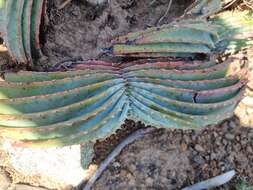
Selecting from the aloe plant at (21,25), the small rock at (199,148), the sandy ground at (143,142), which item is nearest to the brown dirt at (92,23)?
the sandy ground at (143,142)

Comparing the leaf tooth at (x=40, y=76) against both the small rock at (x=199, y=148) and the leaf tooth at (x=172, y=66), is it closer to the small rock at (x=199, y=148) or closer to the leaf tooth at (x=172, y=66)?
the leaf tooth at (x=172, y=66)

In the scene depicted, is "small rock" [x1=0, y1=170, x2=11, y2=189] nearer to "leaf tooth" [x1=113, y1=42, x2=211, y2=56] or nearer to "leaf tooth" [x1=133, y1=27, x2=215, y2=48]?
"leaf tooth" [x1=113, y1=42, x2=211, y2=56]

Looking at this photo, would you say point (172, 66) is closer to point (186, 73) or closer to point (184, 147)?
point (186, 73)

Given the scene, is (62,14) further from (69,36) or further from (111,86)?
(111,86)

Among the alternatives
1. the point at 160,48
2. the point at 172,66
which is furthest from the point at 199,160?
the point at 160,48

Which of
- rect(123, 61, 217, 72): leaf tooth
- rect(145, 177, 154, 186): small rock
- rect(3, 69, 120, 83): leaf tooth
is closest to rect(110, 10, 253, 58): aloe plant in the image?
rect(123, 61, 217, 72): leaf tooth

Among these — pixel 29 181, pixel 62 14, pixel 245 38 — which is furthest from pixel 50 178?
pixel 245 38
